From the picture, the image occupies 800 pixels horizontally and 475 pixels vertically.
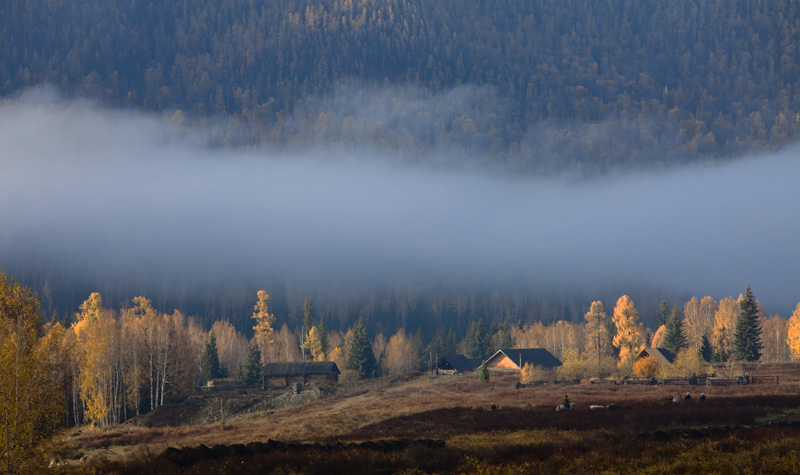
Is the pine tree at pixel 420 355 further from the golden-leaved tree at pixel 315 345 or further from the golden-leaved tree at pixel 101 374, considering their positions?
the golden-leaved tree at pixel 101 374

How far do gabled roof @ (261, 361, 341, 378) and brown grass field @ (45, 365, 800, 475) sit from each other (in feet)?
86.6

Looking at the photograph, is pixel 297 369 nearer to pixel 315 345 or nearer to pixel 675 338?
pixel 315 345

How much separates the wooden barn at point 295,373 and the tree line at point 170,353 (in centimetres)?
223

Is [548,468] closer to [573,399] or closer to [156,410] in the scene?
[573,399]

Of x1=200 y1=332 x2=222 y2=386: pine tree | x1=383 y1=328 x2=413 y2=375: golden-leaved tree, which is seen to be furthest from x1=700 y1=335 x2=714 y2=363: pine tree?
x1=200 y1=332 x2=222 y2=386: pine tree

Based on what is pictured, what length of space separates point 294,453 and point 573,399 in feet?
124

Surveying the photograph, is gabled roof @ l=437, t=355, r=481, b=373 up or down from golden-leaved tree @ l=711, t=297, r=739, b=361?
down

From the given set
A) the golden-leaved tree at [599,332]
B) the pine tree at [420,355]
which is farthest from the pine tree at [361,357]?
the golden-leaved tree at [599,332]

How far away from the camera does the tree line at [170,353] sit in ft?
102

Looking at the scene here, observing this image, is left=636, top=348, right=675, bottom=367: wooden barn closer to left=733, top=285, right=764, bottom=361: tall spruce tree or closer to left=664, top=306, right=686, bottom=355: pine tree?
left=664, top=306, right=686, bottom=355: pine tree

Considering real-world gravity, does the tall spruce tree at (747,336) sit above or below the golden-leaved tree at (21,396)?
below

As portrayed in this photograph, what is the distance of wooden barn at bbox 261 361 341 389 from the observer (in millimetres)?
114438

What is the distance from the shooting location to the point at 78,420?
271 ft

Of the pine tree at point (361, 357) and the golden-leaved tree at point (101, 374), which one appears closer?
the golden-leaved tree at point (101, 374)
